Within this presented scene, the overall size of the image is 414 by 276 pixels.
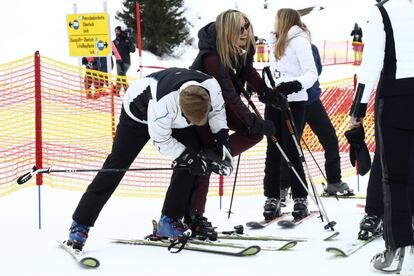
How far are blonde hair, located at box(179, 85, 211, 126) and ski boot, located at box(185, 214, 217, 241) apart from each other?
0.89 m

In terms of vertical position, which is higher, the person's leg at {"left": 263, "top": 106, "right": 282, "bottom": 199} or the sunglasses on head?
the sunglasses on head

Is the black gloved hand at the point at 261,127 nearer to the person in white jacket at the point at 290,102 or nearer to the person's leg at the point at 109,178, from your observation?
the person in white jacket at the point at 290,102

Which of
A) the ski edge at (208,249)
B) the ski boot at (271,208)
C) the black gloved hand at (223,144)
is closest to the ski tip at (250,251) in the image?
the ski edge at (208,249)

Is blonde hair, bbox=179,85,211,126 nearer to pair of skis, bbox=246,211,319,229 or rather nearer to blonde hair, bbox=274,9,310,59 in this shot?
pair of skis, bbox=246,211,319,229

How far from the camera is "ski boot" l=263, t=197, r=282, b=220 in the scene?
489 centimetres

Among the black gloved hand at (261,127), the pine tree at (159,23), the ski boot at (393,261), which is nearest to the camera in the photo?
the ski boot at (393,261)

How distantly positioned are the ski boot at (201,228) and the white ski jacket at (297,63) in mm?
1279

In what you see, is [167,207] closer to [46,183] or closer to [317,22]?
[46,183]

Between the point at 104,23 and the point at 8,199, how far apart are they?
5.62 meters

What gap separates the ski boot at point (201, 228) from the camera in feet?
14.0

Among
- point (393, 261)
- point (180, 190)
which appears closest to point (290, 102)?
point (180, 190)

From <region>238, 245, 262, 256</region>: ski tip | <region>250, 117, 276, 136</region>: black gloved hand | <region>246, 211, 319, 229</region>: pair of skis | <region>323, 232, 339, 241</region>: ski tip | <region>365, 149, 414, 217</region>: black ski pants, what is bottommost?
<region>246, 211, 319, 229</region>: pair of skis

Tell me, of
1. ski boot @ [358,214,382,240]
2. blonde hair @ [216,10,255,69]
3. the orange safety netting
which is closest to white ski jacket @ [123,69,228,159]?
blonde hair @ [216,10,255,69]

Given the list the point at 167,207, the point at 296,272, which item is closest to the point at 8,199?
the point at 167,207
